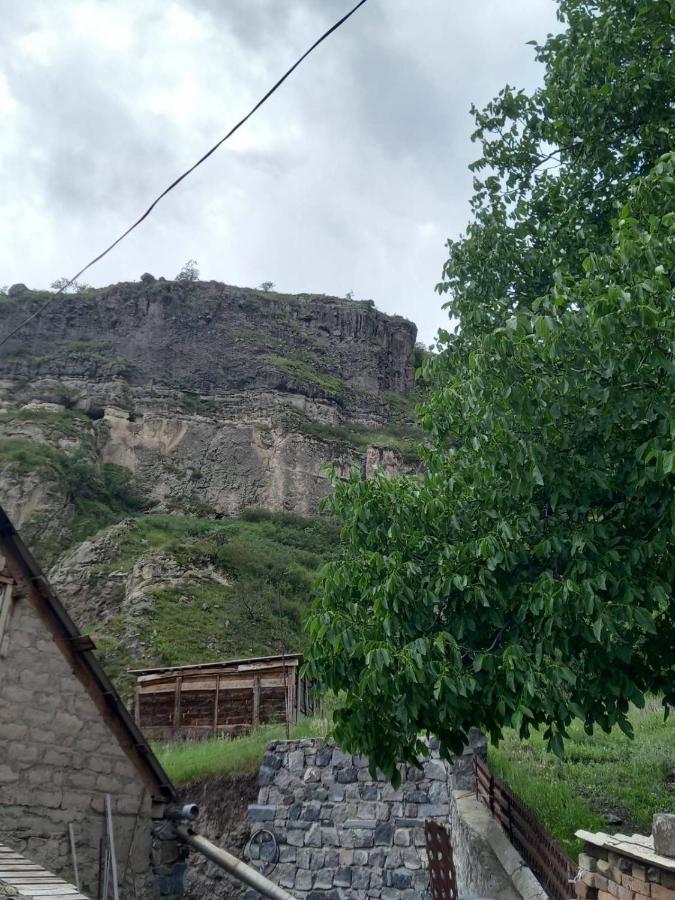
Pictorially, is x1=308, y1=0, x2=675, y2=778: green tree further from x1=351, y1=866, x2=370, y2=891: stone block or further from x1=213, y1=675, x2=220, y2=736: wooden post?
x1=213, y1=675, x2=220, y2=736: wooden post

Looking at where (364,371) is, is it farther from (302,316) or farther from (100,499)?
(100,499)

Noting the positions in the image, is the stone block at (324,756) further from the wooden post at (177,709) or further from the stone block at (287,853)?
the wooden post at (177,709)

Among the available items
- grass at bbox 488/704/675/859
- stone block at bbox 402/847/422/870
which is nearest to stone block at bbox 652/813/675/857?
grass at bbox 488/704/675/859

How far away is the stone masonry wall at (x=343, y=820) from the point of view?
1105 centimetres

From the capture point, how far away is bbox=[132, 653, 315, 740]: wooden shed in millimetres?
16891

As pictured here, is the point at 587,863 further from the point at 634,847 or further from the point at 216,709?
the point at 216,709

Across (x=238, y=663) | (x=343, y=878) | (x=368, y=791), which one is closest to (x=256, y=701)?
(x=238, y=663)

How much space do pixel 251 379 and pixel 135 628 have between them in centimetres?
2984

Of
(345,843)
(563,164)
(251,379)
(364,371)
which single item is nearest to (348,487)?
(563,164)

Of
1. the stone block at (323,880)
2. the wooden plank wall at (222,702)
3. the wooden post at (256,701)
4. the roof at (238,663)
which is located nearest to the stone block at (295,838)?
the stone block at (323,880)

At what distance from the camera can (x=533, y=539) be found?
7094 millimetres

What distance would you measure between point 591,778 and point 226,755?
6217mm

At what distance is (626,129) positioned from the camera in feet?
31.6

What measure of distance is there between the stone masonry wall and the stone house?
334 centimetres
